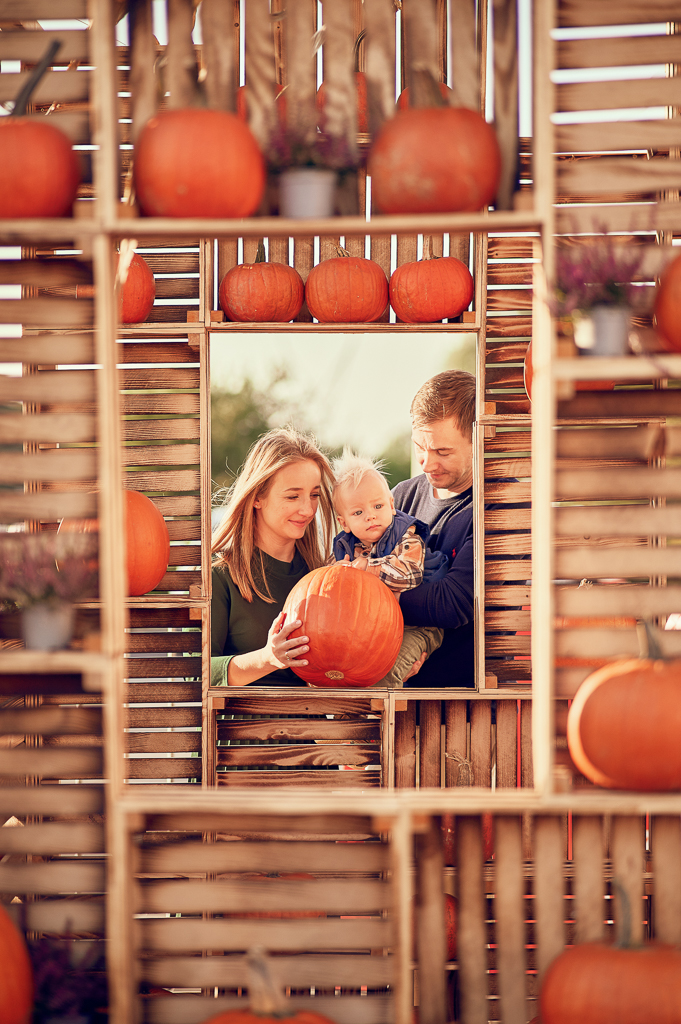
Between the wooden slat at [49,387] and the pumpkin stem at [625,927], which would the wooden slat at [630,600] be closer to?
the pumpkin stem at [625,927]

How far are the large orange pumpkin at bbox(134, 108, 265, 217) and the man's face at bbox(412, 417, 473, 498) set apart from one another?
1.90m

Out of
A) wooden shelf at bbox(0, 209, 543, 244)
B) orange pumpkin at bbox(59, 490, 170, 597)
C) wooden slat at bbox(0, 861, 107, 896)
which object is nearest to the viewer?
wooden shelf at bbox(0, 209, 543, 244)

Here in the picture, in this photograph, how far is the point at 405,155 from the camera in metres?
2.38

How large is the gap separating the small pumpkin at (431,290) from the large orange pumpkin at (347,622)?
128 cm

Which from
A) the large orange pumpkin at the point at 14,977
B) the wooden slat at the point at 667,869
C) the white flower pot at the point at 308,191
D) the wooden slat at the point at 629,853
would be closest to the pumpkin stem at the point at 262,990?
the large orange pumpkin at the point at 14,977

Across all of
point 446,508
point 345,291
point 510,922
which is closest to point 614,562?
point 510,922

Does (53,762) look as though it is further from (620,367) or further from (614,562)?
(620,367)

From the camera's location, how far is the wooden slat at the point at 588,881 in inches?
97.0

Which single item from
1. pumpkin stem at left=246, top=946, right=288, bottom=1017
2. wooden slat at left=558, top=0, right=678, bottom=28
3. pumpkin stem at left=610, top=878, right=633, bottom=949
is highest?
wooden slat at left=558, top=0, right=678, bottom=28

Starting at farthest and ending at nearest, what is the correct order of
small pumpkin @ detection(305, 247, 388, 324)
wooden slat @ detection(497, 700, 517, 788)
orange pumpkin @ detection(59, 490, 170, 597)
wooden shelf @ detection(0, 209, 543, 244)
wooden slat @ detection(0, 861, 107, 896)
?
wooden slat @ detection(497, 700, 517, 788), small pumpkin @ detection(305, 247, 388, 324), orange pumpkin @ detection(59, 490, 170, 597), wooden slat @ detection(0, 861, 107, 896), wooden shelf @ detection(0, 209, 543, 244)

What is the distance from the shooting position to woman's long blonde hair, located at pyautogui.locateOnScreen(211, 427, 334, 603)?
414 cm

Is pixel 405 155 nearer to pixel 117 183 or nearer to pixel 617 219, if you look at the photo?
pixel 617 219

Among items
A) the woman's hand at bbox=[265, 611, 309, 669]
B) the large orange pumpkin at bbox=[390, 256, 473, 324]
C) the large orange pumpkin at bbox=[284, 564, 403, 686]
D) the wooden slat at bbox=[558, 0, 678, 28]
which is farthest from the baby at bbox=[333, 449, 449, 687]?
the wooden slat at bbox=[558, 0, 678, 28]

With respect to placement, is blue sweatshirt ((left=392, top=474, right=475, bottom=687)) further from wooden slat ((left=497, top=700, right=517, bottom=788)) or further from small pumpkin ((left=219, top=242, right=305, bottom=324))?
small pumpkin ((left=219, top=242, right=305, bottom=324))
